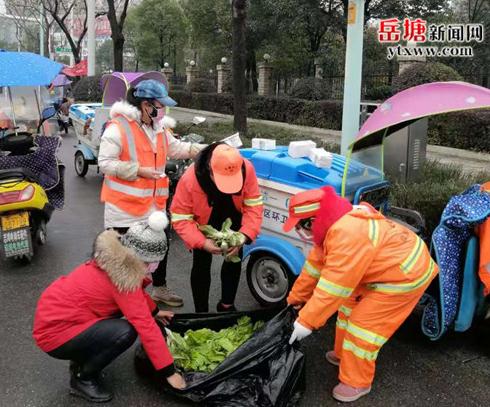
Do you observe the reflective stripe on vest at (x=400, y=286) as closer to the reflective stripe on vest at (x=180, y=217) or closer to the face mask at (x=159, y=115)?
the reflective stripe on vest at (x=180, y=217)

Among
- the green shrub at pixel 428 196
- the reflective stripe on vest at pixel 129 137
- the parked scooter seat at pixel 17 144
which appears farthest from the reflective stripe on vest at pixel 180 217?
the parked scooter seat at pixel 17 144

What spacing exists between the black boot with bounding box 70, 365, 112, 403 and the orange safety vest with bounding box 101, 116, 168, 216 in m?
1.26

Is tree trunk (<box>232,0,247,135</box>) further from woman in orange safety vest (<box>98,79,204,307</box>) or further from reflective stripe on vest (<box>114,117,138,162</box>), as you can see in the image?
reflective stripe on vest (<box>114,117,138,162</box>)

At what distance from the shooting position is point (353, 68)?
18.8 feet

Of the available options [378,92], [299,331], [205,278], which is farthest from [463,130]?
[299,331]

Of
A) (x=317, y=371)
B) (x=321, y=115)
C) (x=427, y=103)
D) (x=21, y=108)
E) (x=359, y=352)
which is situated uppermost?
(x=427, y=103)

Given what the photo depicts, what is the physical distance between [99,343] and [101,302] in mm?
213

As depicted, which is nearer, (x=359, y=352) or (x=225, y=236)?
(x=359, y=352)

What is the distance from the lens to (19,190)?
5.04 m

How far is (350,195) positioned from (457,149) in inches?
350

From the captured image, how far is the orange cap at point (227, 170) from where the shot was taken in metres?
3.21

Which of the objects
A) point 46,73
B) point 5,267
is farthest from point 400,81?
point 5,267

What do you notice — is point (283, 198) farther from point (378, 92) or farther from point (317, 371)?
point (378, 92)

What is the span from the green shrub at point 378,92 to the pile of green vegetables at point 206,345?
567 inches
